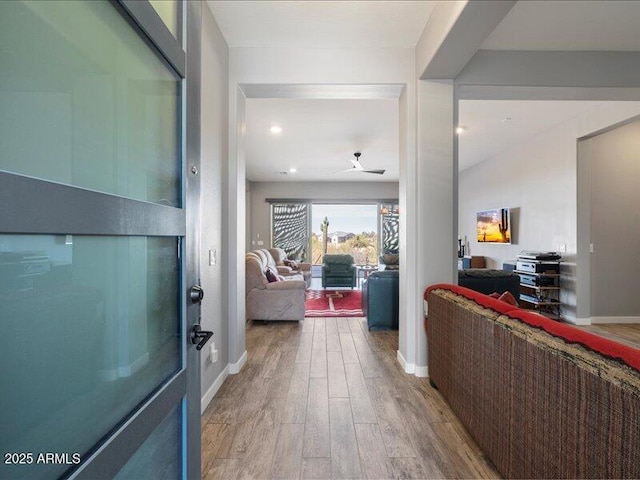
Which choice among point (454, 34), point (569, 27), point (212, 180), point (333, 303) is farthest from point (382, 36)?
point (333, 303)

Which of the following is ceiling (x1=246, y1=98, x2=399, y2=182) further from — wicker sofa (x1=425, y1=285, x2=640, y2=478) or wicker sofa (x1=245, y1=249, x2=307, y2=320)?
wicker sofa (x1=425, y1=285, x2=640, y2=478)

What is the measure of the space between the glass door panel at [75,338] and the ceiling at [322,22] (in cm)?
220

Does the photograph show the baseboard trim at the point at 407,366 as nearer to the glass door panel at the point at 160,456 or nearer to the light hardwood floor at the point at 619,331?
the glass door panel at the point at 160,456

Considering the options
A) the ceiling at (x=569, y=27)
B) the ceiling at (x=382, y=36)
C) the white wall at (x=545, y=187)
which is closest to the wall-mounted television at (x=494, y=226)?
the white wall at (x=545, y=187)

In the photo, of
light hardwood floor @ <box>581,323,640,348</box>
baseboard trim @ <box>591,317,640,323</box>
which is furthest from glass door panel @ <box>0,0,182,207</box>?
baseboard trim @ <box>591,317,640,323</box>

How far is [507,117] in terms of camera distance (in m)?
4.42

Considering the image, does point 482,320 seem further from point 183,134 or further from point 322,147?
point 322,147

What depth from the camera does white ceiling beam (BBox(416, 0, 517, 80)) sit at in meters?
1.80

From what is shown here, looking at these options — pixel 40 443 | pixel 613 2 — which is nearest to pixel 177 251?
pixel 40 443

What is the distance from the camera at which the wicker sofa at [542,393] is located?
3.02 feet

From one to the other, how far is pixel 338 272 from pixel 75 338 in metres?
6.54

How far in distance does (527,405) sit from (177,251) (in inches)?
59.5

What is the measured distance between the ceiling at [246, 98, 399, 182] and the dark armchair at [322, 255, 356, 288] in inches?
85.1

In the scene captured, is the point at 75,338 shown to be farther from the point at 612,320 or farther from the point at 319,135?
the point at 612,320
